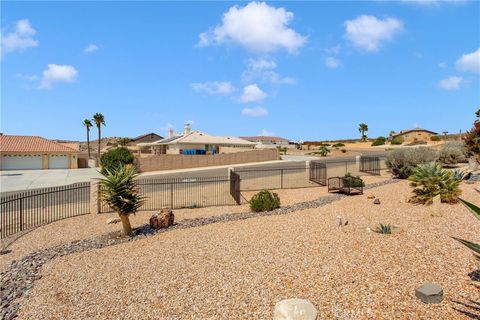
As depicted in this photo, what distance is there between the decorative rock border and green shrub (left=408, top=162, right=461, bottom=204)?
413 cm

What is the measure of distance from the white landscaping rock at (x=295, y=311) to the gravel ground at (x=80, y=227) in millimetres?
8425

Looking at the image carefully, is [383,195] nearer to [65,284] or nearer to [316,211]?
[316,211]

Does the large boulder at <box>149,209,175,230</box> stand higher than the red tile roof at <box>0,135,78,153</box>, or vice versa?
the red tile roof at <box>0,135,78,153</box>

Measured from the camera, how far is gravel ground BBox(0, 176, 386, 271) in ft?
38.1

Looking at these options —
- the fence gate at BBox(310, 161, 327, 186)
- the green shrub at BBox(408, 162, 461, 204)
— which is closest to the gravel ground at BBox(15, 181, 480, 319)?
the green shrub at BBox(408, 162, 461, 204)

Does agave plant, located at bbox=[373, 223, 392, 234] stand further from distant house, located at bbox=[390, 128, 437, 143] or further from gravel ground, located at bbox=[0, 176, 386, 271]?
distant house, located at bbox=[390, 128, 437, 143]

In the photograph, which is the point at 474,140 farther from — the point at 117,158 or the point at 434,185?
the point at 117,158

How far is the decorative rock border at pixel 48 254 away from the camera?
7605 mm

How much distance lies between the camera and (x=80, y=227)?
46.9 feet

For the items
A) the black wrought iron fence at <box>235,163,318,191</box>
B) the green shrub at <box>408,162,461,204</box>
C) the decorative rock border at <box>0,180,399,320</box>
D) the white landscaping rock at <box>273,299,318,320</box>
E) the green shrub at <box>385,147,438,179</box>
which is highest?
the green shrub at <box>385,147,438,179</box>

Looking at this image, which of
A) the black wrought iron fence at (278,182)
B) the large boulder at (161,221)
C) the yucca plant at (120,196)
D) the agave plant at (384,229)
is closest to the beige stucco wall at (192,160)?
the black wrought iron fence at (278,182)

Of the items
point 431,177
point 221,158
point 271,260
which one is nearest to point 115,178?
point 271,260

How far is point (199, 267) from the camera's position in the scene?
820 cm

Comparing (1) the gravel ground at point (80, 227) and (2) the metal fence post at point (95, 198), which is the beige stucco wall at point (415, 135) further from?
(2) the metal fence post at point (95, 198)
